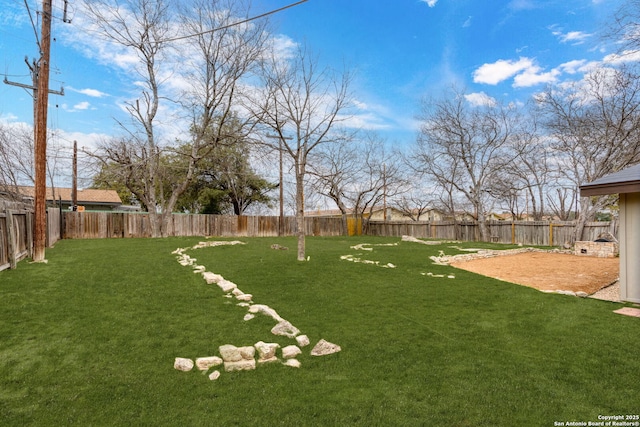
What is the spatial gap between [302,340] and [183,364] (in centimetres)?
132

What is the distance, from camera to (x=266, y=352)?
3623mm

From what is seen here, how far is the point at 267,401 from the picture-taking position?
9.39ft

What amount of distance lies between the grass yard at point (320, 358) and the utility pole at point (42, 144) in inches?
65.0

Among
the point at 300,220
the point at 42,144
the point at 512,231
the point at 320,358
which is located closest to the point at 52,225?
the point at 42,144

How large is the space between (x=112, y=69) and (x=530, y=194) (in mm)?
29182

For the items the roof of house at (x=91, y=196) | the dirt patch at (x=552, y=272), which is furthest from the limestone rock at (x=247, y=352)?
the roof of house at (x=91, y=196)

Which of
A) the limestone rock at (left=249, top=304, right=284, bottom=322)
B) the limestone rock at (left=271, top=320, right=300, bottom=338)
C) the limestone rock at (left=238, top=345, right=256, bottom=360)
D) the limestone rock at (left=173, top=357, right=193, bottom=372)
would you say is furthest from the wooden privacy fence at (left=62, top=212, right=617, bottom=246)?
→ the limestone rock at (left=238, top=345, right=256, bottom=360)

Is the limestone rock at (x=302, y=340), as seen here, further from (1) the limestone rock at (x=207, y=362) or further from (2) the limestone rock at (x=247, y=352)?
(1) the limestone rock at (x=207, y=362)

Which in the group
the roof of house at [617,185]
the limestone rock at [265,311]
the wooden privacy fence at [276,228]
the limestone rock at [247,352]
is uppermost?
the roof of house at [617,185]

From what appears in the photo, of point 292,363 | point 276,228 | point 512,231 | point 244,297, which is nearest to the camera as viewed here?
point 292,363

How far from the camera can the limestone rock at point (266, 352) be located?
3596mm

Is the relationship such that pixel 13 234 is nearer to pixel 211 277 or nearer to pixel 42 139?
pixel 42 139

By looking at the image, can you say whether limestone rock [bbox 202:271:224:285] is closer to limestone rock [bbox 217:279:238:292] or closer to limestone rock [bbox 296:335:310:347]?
limestone rock [bbox 217:279:238:292]

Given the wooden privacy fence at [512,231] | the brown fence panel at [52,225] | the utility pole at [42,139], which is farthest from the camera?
the wooden privacy fence at [512,231]
